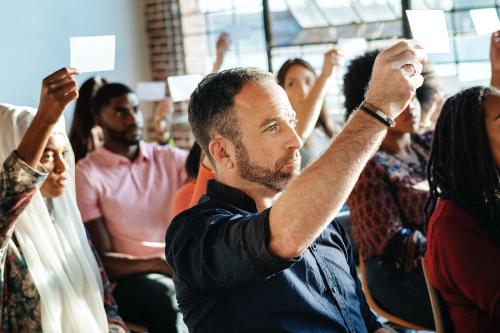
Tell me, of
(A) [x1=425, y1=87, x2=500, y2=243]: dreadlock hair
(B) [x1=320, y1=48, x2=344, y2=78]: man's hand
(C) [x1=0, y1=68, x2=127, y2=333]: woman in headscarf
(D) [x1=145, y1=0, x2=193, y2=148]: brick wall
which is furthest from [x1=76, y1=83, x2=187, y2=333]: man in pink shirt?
(D) [x1=145, y1=0, x2=193, y2=148]: brick wall

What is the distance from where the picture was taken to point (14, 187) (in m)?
1.59

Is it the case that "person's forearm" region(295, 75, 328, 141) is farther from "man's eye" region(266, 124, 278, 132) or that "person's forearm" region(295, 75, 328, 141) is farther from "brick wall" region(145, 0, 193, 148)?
"brick wall" region(145, 0, 193, 148)

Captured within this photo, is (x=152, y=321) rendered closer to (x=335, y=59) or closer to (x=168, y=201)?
(x=168, y=201)

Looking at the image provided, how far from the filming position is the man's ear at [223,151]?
Result: 1.35 m

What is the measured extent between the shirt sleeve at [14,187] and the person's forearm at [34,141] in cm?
2

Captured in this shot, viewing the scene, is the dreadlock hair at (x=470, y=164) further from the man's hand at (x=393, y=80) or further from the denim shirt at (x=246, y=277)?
the man's hand at (x=393, y=80)

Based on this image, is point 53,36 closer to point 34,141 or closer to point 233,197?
point 34,141

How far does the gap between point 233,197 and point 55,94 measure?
56 centimetres

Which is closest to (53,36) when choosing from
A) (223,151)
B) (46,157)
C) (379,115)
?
(46,157)

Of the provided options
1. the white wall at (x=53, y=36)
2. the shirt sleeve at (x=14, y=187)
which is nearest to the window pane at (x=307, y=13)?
the white wall at (x=53, y=36)

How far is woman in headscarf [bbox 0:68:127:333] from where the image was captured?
1.61 m

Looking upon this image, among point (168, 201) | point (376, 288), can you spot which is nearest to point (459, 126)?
point (376, 288)

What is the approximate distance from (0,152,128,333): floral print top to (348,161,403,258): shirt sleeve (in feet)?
4.08

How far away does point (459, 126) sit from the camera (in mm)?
1814
